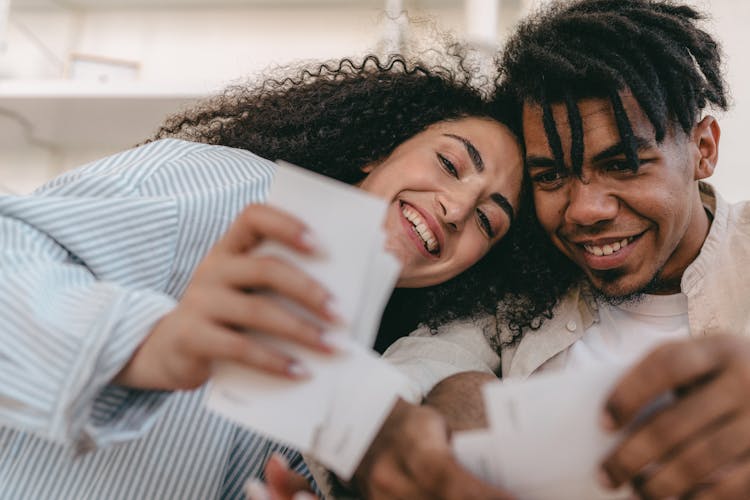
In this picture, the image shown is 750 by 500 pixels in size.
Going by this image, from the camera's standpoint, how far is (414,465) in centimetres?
47

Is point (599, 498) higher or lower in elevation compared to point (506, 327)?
higher

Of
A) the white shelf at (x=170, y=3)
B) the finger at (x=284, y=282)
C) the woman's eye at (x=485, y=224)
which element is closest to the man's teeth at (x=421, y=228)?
the woman's eye at (x=485, y=224)

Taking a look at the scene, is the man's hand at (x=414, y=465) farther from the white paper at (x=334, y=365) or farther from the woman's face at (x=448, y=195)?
the woman's face at (x=448, y=195)

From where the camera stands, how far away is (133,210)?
0.70 meters

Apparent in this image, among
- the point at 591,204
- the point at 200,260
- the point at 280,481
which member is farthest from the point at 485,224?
the point at 280,481

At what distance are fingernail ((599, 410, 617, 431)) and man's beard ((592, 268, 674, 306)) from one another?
2.00 feet

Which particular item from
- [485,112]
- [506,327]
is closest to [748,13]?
[485,112]

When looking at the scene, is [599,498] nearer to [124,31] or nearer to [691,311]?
[691,311]

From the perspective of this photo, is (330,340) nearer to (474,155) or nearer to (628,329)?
(474,155)

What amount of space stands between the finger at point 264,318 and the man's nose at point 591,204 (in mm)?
602

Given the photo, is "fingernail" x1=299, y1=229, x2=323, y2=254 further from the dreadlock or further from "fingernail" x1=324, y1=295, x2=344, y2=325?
the dreadlock

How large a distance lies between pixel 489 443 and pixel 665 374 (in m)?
0.12

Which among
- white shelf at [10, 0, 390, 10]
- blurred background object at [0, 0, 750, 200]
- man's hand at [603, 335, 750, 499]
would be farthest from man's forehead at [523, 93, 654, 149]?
white shelf at [10, 0, 390, 10]

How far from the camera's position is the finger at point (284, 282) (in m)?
0.43
